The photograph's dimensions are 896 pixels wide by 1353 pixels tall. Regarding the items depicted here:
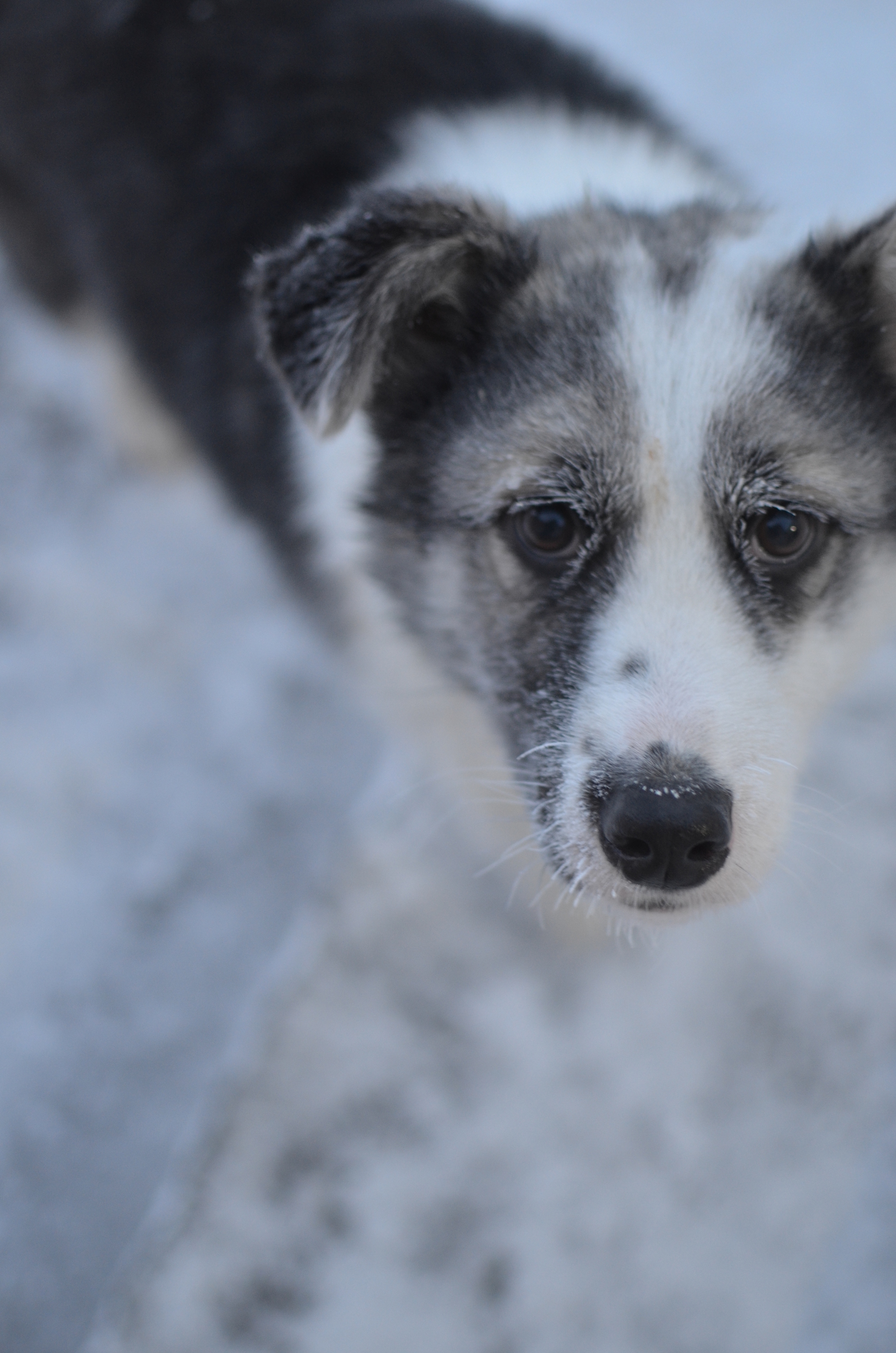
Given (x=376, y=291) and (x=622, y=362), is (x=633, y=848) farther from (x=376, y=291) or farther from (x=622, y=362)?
(x=376, y=291)

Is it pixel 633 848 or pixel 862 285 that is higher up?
pixel 862 285

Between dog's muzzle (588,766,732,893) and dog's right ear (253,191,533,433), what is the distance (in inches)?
30.8

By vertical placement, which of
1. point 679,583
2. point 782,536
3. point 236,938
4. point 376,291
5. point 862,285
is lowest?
point 236,938

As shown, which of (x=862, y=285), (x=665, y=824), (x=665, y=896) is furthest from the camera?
(x=862, y=285)

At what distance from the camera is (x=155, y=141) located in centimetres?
253

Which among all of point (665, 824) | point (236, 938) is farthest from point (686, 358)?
point (236, 938)

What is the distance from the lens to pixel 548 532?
1.65 meters

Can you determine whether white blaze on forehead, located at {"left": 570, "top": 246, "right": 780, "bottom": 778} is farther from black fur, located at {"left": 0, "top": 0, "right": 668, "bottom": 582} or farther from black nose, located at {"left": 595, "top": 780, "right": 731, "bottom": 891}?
black fur, located at {"left": 0, "top": 0, "right": 668, "bottom": 582}

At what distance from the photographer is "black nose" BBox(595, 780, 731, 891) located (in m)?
1.39

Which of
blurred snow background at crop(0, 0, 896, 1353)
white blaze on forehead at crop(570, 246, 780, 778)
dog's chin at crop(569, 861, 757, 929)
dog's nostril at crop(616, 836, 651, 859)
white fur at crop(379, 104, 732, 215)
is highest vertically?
white fur at crop(379, 104, 732, 215)

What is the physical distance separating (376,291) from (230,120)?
1292 mm

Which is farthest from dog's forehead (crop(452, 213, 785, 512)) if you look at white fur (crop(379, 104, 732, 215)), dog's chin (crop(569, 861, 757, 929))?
dog's chin (crop(569, 861, 757, 929))

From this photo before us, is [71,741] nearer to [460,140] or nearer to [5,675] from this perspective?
[5,675]

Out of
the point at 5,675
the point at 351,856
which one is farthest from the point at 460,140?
the point at 5,675
